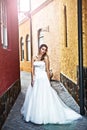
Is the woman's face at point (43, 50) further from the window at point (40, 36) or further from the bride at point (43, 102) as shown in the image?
the window at point (40, 36)

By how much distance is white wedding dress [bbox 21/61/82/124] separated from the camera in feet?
19.4

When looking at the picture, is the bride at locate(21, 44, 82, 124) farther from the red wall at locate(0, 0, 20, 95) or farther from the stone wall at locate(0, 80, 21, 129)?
the red wall at locate(0, 0, 20, 95)

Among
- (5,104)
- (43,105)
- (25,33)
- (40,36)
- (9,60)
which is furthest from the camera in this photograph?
(25,33)

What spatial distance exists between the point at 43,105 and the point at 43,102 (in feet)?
0.22

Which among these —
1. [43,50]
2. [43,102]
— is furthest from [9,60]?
[43,102]

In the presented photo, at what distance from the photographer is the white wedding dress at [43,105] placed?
19.4 feet

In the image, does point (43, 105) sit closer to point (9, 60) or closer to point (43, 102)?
point (43, 102)

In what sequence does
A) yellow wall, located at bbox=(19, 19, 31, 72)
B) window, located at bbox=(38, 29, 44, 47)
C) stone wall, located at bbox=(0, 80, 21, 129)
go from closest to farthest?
1. stone wall, located at bbox=(0, 80, 21, 129)
2. window, located at bbox=(38, 29, 44, 47)
3. yellow wall, located at bbox=(19, 19, 31, 72)

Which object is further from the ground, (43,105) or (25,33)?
(25,33)

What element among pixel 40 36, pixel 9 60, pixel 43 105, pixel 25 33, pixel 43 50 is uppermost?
pixel 25 33

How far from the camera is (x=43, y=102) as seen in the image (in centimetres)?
605

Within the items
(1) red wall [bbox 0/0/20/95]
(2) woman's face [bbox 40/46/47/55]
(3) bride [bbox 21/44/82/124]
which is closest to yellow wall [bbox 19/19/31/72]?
(1) red wall [bbox 0/0/20/95]

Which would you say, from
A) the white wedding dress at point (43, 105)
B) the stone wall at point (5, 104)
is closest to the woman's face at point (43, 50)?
the white wedding dress at point (43, 105)

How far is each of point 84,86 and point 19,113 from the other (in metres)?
1.64
